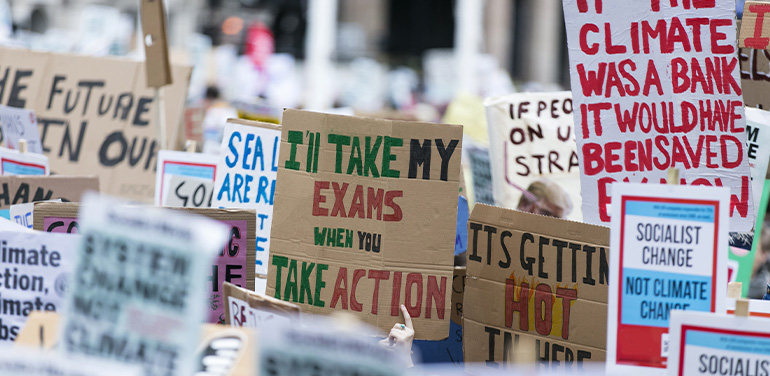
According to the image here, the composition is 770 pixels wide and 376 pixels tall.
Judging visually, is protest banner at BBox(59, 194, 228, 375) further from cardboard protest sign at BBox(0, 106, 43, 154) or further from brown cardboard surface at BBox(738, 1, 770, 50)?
cardboard protest sign at BBox(0, 106, 43, 154)

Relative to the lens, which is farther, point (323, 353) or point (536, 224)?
point (536, 224)

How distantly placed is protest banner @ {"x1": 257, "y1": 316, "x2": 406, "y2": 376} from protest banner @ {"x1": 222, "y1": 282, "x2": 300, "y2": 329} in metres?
0.48

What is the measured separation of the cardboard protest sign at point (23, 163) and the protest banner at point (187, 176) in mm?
469

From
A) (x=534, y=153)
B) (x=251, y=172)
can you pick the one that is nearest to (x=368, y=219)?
A: (x=251, y=172)

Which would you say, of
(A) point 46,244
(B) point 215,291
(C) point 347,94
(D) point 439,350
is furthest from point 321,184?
(C) point 347,94

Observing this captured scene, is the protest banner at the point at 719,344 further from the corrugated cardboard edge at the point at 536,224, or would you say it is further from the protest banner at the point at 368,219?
the protest banner at the point at 368,219

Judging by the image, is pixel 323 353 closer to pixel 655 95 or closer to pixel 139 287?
pixel 139 287

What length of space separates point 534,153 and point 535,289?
1232 millimetres

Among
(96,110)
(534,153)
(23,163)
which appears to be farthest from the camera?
(96,110)

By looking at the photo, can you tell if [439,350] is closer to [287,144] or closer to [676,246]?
[287,144]

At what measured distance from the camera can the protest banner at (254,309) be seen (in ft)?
6.67

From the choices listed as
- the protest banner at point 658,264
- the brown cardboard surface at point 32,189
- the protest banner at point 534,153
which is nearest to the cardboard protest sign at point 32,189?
the brown cardboard surface at point 32,189

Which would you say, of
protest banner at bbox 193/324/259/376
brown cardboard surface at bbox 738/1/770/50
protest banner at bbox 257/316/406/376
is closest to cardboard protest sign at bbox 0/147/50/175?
protest banner at bbox 193/324/259/376

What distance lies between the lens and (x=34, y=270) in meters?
2.18
